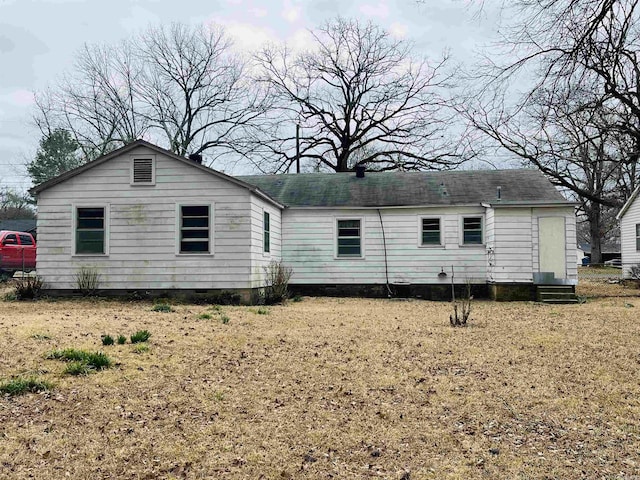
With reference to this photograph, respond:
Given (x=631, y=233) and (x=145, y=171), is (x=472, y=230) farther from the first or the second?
(x=631, y=233)

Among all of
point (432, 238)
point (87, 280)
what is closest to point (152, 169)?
point (87, 280)

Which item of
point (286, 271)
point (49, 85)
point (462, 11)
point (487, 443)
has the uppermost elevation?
point (49, 85)

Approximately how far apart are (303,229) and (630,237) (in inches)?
597

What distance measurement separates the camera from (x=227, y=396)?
5.17 meters

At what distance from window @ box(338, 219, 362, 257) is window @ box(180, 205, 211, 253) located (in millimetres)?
4975

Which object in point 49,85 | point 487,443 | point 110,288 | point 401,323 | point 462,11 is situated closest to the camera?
point 487,443

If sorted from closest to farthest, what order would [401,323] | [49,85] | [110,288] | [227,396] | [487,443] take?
[487,443] < [227,396] < [401,323] < [110,288] < [49,85]

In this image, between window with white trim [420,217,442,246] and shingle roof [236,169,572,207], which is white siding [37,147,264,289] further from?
window with white trim [420,217,442,246]

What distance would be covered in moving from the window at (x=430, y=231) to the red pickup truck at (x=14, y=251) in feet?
49.1

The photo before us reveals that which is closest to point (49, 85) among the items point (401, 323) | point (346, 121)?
point (346, 121)

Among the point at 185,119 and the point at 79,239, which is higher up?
the point at 185,119

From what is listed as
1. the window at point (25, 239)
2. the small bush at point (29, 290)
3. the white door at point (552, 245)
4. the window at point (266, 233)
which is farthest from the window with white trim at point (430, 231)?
the window at point (25, 239)

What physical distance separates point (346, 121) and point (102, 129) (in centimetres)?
1530

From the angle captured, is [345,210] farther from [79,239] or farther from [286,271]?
[79,239]
